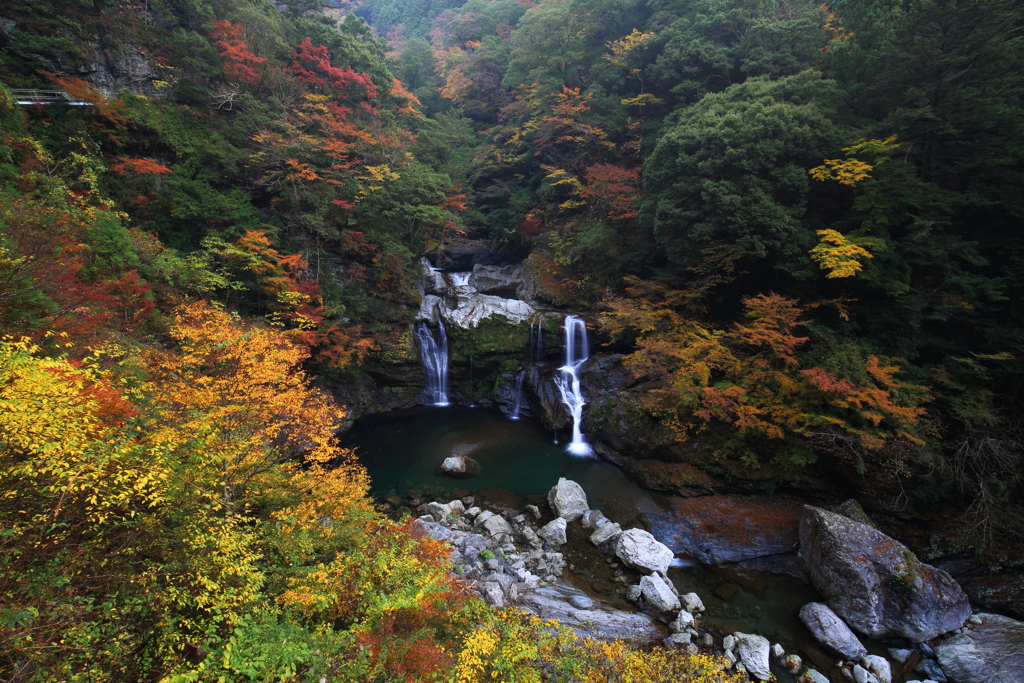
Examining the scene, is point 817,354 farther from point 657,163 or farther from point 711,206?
point 657,163

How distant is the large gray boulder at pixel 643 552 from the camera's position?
27.2ft

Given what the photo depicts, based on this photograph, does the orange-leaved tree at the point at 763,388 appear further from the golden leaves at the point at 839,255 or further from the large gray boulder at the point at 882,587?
the large gray boulder at the point at 882,587

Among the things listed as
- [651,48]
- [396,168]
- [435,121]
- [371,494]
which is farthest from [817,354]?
[435,121]

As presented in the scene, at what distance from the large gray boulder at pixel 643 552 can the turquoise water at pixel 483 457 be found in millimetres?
1391

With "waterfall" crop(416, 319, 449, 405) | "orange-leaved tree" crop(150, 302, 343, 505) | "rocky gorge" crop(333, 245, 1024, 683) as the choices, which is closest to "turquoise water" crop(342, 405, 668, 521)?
"rocky gorge" crop(333, 245, 1024, 683)

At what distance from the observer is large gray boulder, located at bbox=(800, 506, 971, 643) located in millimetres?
6805

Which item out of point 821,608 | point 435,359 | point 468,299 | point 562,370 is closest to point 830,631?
point 821,608

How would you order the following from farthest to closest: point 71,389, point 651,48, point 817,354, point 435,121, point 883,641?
1. point 435,121
2. point 651,48
3. point 817,354
4. point 883,641
5. point 71,389

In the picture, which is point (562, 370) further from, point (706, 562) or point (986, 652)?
point (986, 652)

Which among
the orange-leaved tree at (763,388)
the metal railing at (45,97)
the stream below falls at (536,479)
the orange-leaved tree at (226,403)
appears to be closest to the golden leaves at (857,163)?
the orange-leaved tree at (763,388)

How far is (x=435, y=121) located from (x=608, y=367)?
Answer: 64.4 feet

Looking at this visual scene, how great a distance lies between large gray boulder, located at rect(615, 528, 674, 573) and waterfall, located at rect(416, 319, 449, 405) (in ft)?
35.5

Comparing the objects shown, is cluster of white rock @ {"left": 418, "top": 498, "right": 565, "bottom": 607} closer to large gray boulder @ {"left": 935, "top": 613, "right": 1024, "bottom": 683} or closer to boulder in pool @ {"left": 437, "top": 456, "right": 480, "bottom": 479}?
boulder in pool @ {"left": 437, "top": 456, "right": 480, "bottom": 479}

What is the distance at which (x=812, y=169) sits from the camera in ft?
35.1
